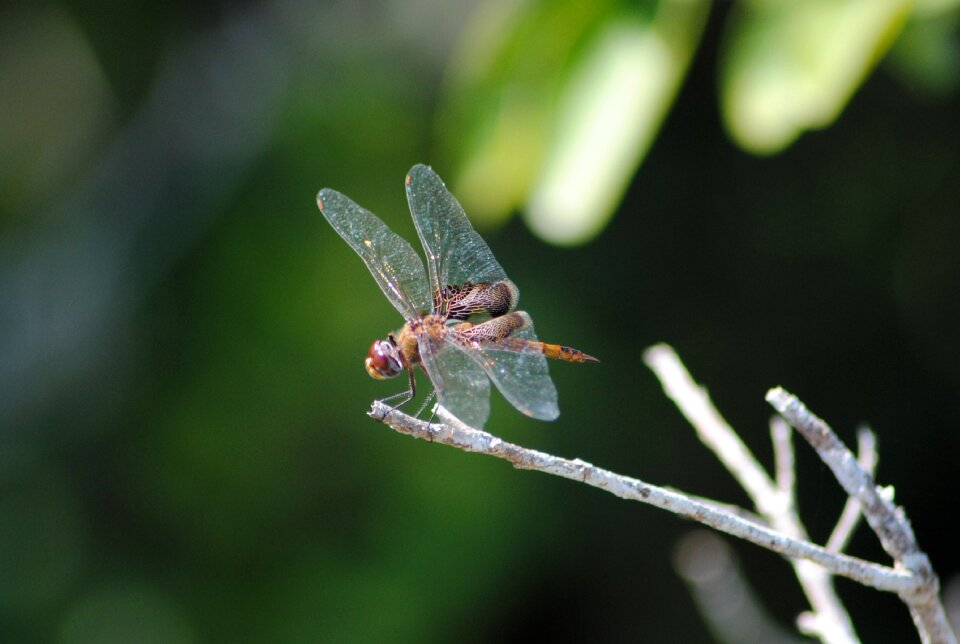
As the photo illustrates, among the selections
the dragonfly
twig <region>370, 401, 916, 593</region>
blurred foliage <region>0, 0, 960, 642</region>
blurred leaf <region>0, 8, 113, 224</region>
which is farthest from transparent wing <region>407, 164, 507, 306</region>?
blurred leaf <region>0, 8, 113, 224</region>

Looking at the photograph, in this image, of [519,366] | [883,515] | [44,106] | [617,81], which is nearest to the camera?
[883,515]

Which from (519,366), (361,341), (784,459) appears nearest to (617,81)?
(519,366)

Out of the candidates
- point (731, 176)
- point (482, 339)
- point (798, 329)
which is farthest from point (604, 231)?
point (482, 339)

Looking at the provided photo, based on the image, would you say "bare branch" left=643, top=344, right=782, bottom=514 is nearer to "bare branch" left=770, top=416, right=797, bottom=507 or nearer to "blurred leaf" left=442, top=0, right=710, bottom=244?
"bare branch" left=770, top=416, right=797, bottom=507

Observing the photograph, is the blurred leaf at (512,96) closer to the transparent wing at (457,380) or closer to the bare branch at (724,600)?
the transparent wing at (457,380)

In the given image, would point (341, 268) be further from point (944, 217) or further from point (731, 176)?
point (944, 217)

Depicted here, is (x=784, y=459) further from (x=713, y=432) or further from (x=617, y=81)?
(x=617, y=81)
